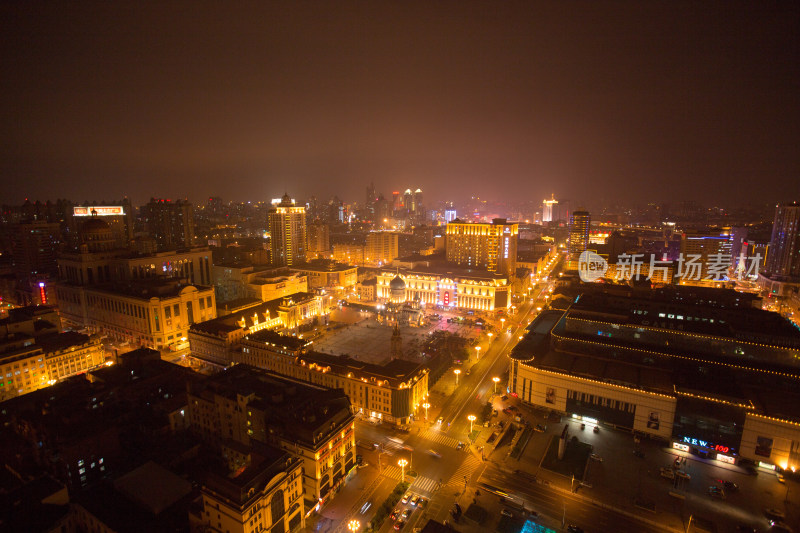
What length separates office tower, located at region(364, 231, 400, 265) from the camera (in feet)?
422

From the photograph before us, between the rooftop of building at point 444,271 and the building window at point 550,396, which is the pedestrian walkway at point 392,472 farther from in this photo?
the rooftop of building at point 444,271

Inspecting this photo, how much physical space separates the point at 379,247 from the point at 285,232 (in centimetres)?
3143

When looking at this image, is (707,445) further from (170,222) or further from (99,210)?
(99,210)

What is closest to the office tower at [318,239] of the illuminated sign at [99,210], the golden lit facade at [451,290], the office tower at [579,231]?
the golden lit facade at [451,290]

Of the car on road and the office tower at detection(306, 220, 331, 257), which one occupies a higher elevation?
the office tower at detection(306, 220, 331, 257)

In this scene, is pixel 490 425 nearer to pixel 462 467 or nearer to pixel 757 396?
pixel 462 467

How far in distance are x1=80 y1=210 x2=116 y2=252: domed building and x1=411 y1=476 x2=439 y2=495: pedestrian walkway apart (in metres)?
81.1

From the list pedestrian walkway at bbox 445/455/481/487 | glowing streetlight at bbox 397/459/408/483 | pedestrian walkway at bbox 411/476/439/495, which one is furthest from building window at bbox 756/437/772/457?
glowing streetlight at bbox 397/459/408/483

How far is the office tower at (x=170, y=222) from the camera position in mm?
128500

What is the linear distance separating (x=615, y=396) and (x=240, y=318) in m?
55.5

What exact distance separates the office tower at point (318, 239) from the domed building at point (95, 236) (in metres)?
61.3

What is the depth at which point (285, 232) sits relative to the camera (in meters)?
112

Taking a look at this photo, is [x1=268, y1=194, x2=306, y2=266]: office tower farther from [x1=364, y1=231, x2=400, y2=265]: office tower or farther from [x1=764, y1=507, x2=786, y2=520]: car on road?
[x1=764, y1=507, x2=786, y2=520]: car on road

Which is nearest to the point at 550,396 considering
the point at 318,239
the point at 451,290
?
the point at 451,290
